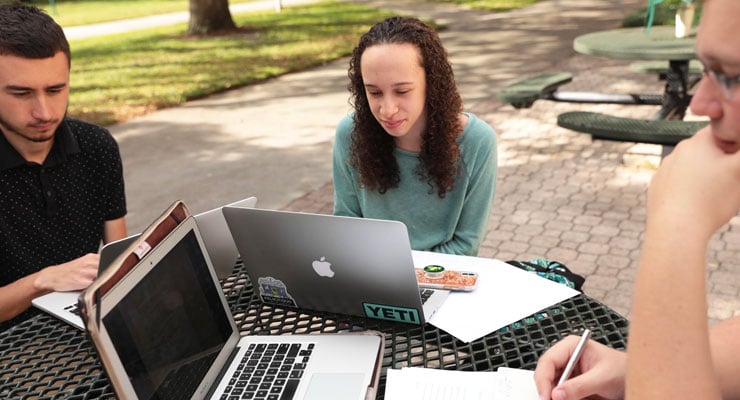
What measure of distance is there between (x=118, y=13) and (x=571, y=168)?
20.0 metres

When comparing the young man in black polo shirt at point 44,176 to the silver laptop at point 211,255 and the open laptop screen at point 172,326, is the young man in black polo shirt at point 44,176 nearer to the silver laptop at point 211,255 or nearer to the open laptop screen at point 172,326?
the silver laptop at point 211,255

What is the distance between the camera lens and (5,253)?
2.62m

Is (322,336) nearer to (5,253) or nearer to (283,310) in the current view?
(283,310)

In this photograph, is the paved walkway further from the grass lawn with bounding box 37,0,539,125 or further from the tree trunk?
the tree trunk

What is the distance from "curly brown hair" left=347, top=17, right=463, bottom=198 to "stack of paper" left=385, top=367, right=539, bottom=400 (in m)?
1.22

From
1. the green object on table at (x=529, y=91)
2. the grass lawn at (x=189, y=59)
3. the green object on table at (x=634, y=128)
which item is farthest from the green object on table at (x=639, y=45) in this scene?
the grass lawn at (x=189, y=59)

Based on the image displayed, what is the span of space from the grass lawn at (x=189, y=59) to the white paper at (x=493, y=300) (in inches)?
286

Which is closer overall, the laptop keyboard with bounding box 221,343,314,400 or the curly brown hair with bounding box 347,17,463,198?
the laptop keyboard with bounding box 221,343,314,400

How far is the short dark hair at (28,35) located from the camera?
96.7 inches

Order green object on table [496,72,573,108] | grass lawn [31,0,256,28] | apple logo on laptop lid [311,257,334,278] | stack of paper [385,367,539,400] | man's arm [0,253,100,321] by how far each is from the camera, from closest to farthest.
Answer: stack of paper [385,367,539,400] → apple logo on laptop lid [311,257,334,278] → man's arm [0,253,100,321] → green object on table [496,72,573,108] → grass lawn [31,0,256,28]

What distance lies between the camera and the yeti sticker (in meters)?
2.05

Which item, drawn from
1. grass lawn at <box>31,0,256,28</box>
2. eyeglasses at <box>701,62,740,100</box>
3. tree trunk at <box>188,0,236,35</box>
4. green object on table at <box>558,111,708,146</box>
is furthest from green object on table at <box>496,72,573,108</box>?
grass lawn at <box>31,0,256,28</box>

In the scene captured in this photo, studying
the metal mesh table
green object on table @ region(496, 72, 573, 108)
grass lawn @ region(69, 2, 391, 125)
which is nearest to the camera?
the metal mesh table

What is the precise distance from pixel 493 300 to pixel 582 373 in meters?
0.50
